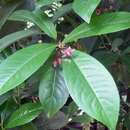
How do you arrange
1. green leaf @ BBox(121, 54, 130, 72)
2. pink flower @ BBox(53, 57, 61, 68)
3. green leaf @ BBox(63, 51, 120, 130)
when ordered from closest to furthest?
green leaf @ BBox(63, 51, 120, 130), pink flower @ BBox(53, 57, 61, 68), green leaf @ BBox(121, 54, 130, 72)

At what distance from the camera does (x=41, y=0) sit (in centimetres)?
72

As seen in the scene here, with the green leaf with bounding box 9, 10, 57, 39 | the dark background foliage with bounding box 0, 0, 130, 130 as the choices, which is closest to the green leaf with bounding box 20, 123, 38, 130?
the dark background foliage with bounding box 0, 0, 130, 130

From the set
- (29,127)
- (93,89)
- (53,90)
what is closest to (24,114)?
(29,127)

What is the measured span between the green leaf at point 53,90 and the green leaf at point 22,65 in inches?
2.6

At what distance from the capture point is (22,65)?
24.4 inches

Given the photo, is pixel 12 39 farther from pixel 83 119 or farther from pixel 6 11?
pixel 83 119

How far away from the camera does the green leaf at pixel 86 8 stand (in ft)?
2.06

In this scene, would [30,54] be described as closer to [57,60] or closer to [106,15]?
[57,60]

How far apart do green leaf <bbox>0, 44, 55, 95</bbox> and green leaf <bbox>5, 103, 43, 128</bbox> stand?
21 centimetres

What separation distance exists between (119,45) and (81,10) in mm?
385

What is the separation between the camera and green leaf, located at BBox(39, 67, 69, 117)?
70 centimetres

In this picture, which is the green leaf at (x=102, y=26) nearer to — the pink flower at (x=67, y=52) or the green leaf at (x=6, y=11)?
the pink flower at (x=67, y=52)

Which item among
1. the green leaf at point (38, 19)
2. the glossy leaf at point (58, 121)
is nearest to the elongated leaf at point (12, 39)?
the green leaf at point (38, 19)

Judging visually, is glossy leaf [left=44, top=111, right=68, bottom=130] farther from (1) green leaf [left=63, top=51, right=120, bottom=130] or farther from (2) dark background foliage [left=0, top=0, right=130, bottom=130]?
(1) green leaf [left=63, top=51, right=120, bottom=130]
